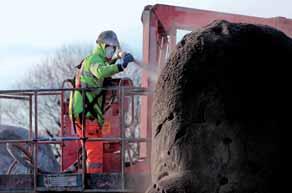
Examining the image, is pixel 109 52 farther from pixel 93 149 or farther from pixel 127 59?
pixel 93 149

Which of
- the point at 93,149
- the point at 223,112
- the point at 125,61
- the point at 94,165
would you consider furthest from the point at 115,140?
the point at 223,112

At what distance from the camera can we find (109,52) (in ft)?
36.3

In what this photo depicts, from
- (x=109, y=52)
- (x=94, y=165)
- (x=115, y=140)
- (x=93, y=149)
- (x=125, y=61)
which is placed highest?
(x=109, y=52)

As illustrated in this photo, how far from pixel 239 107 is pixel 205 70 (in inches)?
8.4

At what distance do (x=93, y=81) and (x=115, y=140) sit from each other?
0.96 meters

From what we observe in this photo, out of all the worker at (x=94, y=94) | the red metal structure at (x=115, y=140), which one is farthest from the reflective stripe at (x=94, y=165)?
the red metal structure at (x=115, y=140)

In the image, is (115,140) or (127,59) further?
Answer: (127,59)

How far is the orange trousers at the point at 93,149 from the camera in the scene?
11.0m

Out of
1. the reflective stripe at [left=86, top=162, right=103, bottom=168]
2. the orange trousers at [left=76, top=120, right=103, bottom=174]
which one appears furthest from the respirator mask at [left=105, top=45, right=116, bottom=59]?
the reflective stripe at [left=86, top=162, right=103, bottom=168]

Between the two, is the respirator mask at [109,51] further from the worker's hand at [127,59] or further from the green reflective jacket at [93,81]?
the worker's hand at [127,59]

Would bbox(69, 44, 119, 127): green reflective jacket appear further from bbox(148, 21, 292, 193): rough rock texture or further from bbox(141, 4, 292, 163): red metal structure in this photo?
bbox(148, 21, 292, 193): rough rock texture

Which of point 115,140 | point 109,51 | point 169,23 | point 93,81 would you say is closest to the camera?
point 115,140

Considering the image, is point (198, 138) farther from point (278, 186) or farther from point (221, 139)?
point (278, 186)

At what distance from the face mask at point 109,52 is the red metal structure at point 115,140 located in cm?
37
